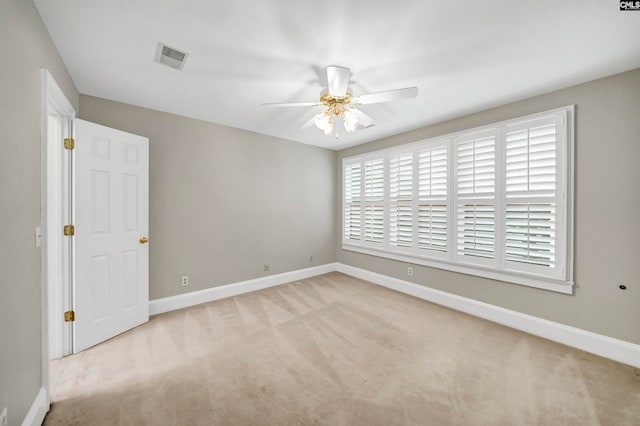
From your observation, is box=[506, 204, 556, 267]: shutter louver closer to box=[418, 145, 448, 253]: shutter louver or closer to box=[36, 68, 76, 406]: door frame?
box=[418, 145, 448, 253]: shutter louver

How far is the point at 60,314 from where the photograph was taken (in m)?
2.21

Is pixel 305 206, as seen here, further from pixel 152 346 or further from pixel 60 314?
pixel 60 314

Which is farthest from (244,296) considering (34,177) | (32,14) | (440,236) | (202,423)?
(32,14)

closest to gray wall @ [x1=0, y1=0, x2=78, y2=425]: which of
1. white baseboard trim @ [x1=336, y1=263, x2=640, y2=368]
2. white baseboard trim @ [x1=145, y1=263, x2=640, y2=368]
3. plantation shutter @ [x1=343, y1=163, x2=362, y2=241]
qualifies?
white baseboard trim @ [x1=145, y1=263, x2=640, y2=368]

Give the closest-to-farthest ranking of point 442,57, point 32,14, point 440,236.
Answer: point 32,14 → point 442,57 → point 440,236

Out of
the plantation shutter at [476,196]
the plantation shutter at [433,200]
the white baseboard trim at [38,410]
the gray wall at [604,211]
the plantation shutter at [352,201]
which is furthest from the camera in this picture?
the plantation shutter at [352,201]

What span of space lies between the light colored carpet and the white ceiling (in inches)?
102

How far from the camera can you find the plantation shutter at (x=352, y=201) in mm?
4668

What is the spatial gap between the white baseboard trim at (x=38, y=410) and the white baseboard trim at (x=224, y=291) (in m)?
1.47

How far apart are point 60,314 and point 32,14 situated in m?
2.35

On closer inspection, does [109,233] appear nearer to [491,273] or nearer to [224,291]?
[224,291]

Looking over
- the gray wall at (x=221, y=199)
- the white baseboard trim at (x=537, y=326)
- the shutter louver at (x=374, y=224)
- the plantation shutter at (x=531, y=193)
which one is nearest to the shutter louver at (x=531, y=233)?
the plantation shutter at (x=531, y=193)

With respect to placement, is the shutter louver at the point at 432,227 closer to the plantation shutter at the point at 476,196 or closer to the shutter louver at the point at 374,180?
the plantation shutter at the point at 476,196

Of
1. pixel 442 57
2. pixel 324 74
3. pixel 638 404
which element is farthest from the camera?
pixel 324 74
